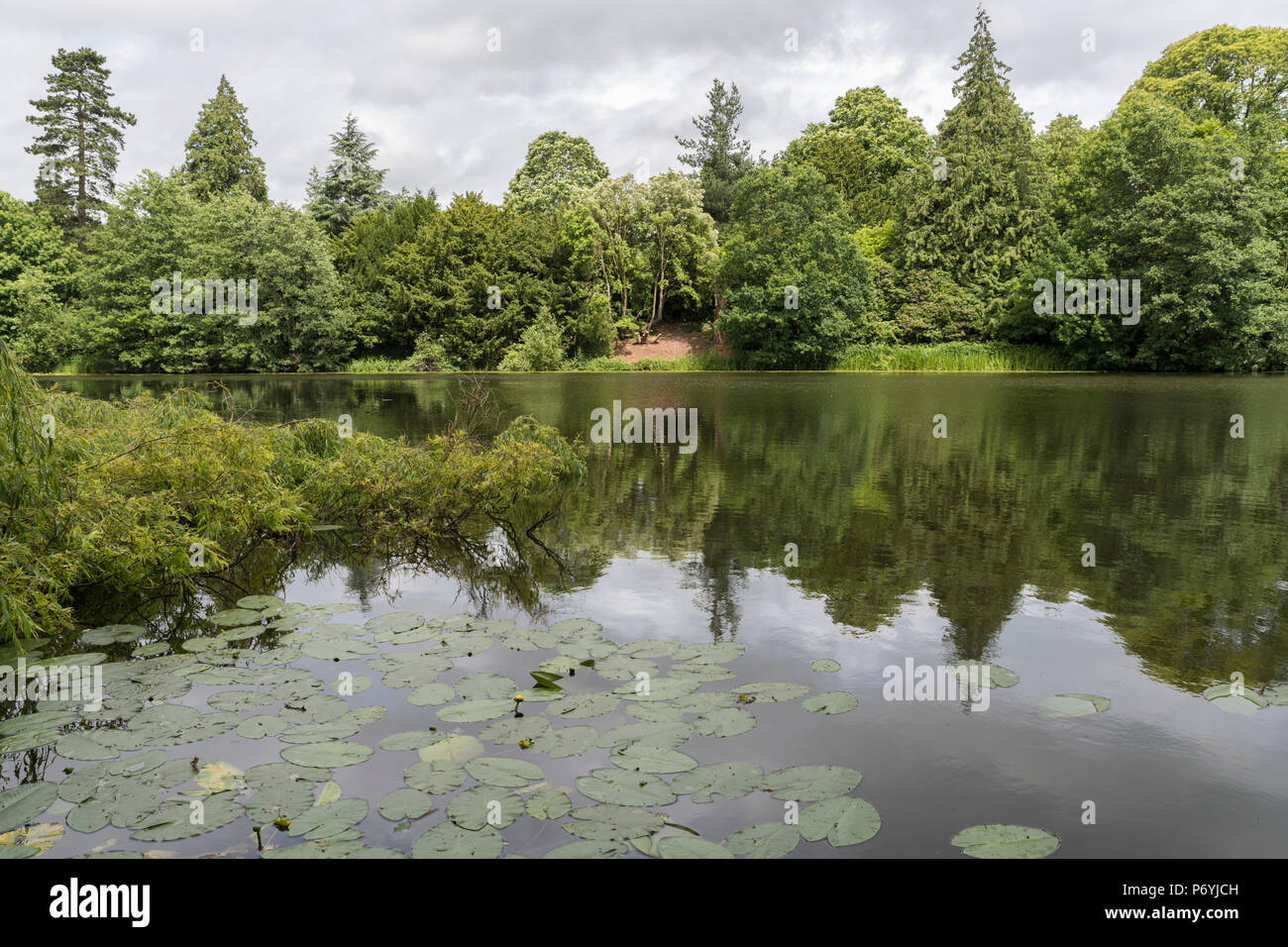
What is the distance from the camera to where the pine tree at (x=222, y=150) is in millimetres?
58031

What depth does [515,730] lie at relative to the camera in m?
4.11

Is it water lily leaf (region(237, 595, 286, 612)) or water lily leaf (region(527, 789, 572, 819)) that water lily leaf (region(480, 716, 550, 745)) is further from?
water lily leaf (region(237, 595, 286, 612))

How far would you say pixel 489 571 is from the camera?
750cm

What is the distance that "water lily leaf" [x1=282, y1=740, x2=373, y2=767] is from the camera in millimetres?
3807

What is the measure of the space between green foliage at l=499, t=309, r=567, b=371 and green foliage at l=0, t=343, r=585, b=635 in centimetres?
3475

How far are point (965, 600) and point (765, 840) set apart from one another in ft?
12.6

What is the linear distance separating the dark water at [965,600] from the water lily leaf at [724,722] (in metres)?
0.09

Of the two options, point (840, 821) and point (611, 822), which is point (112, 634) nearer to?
point (611, 822)

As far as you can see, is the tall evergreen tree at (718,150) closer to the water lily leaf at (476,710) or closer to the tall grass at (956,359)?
the tall grass at (956,359)

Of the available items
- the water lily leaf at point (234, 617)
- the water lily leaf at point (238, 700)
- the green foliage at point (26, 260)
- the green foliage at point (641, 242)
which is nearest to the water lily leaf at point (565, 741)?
the water lily leaf at point (238, 700)

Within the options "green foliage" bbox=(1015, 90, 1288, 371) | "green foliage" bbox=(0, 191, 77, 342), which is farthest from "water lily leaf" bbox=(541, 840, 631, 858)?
"green foliage" bbox=(0, 191, 77, 342)
